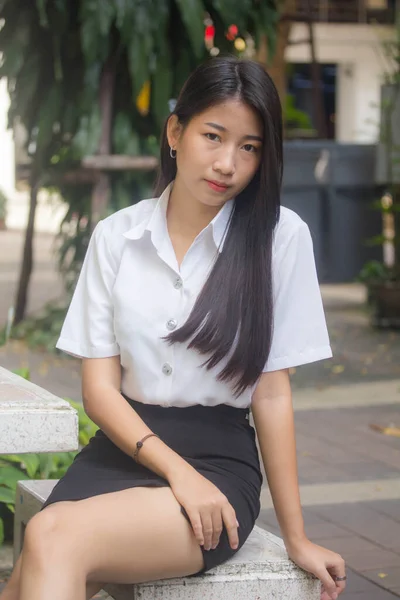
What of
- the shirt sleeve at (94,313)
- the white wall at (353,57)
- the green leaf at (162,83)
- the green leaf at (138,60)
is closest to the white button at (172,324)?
the shirt sleeve at (94,313)

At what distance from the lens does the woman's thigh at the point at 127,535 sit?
2045mm

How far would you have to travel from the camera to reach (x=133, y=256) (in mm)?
2430

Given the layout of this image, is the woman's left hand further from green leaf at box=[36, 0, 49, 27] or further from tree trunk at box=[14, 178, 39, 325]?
tree trunk at box=[14, 178, 39, 325]

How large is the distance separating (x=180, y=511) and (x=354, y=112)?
24.3 metres

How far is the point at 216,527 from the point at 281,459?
0.81 feet

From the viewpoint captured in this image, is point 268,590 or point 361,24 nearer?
point 268,590

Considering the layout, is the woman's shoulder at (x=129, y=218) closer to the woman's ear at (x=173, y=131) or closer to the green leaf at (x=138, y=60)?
the woman's ear at (x=173, y=131)

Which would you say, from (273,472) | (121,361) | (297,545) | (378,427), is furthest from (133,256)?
(378,427)

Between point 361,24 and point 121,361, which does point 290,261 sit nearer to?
point 121,361

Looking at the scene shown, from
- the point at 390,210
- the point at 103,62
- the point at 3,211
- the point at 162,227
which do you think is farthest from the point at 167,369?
the point at 3,211

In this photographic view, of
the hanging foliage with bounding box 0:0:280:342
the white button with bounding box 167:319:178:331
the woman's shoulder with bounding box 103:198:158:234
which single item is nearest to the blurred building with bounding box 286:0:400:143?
the hanging foliage with bounding box 0:0:280:342

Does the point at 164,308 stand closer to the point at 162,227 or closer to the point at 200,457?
the point at 162,227

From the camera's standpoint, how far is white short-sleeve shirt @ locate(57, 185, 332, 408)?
2350mm

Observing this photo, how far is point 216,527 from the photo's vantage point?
2150mm
